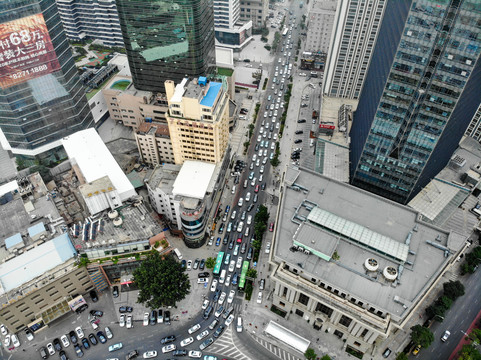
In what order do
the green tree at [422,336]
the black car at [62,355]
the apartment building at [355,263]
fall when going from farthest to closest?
the black car at [62,355] < the green tree at [422,336] < the apartment building at [355,263]

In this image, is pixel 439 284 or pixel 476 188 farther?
pixel 476 188

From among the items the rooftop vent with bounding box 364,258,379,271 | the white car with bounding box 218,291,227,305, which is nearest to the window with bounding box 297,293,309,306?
the rooftop vent with bounding box 364,258,379,271

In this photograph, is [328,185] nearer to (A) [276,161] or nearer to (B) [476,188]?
(A) [276,161]

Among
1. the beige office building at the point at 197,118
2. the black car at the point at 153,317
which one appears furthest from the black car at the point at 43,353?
the beige office building at the point at 197,118

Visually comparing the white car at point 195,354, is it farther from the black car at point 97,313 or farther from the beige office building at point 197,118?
the beige office building at point 197,118

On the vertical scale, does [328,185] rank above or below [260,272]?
above

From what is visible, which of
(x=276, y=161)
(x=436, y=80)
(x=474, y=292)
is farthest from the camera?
(x=276, y=161)

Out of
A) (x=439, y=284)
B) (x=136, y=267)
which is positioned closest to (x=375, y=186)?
(x=439, y=284)
